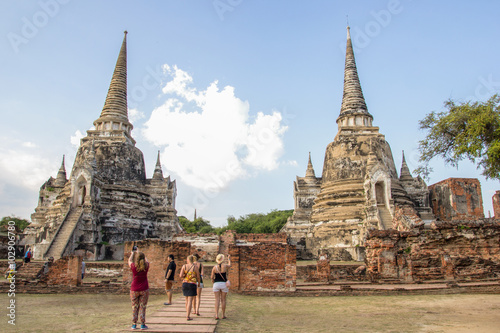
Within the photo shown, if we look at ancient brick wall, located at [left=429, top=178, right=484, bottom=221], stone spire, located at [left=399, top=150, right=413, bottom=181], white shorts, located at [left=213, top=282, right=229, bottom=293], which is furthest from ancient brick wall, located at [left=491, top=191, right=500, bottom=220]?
white shorts, located at [left=213, top=282, right=229, bottom=293]

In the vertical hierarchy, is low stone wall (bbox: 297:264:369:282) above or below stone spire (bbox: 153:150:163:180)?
below

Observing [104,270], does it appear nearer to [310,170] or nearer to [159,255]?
[159,255]

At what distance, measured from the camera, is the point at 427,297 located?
36.0 feet

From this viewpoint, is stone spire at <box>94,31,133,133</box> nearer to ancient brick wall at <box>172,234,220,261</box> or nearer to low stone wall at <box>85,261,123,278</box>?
ancient brick wall at <box>172,234,220,261</box>

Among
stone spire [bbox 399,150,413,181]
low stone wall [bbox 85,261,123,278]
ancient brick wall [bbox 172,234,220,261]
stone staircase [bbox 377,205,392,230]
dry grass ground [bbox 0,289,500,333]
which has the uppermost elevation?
stone spire [bbox 399,150,413,181]

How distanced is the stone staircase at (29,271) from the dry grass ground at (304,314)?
231cm

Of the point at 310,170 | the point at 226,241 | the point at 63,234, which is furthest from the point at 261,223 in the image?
the point at 63,234

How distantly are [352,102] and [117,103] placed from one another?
61.8 ft

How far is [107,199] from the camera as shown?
90.6ft

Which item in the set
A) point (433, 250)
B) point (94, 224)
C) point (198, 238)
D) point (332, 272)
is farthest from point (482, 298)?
point (94, 224)

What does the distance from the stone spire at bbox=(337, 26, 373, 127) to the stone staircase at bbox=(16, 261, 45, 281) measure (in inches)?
897

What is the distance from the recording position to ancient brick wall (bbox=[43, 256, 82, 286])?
1339cm

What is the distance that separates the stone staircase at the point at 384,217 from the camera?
21.9m

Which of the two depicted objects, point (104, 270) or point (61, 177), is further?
point (61, 177)
